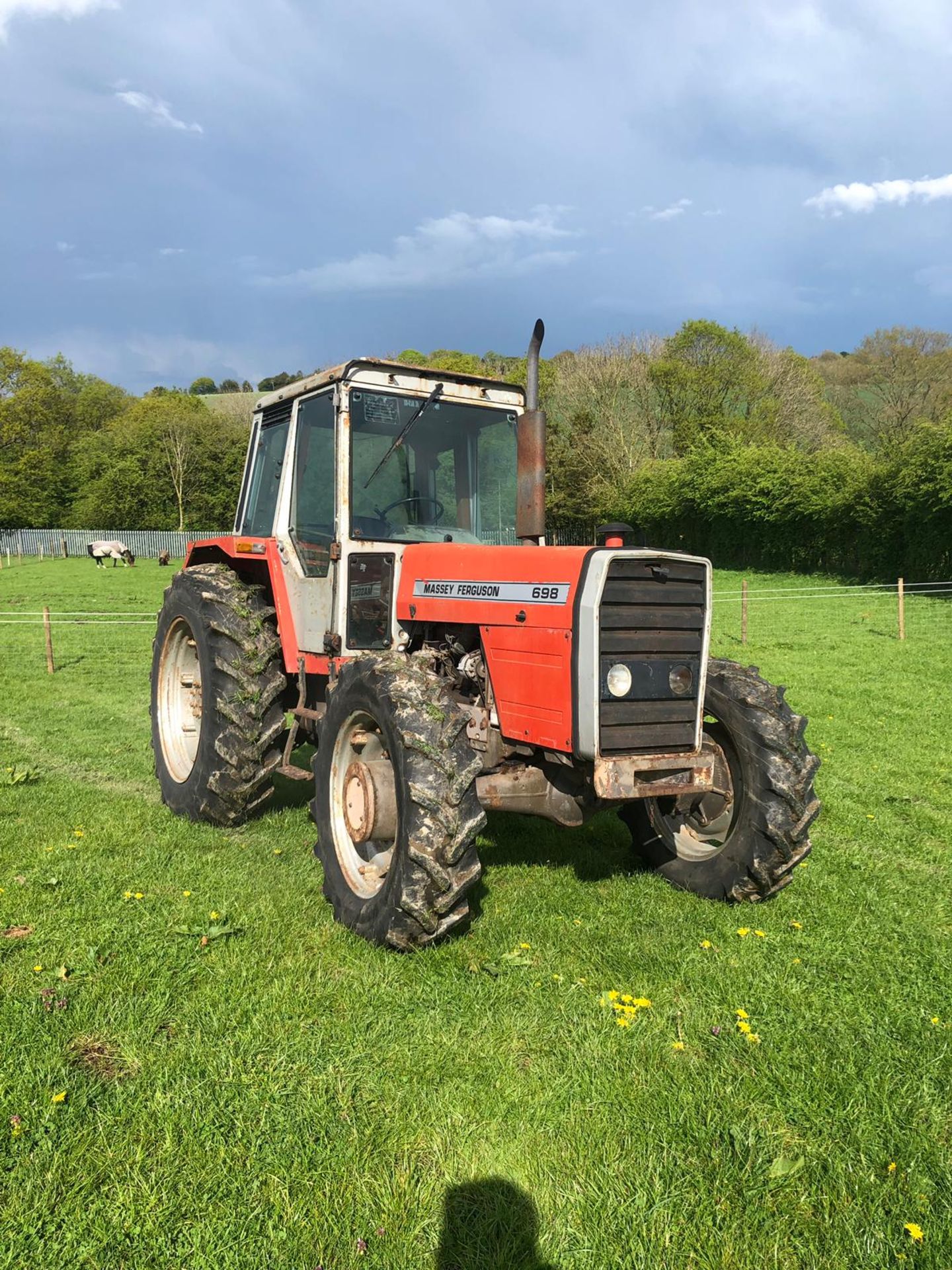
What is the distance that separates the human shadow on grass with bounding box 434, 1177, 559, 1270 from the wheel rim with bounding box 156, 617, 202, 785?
402 cm

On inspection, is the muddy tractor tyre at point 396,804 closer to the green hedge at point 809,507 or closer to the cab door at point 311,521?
the cab door at point 311,521

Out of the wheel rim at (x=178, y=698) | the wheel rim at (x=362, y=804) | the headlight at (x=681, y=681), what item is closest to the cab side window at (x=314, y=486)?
the wheel rim at (x=362, y=804)

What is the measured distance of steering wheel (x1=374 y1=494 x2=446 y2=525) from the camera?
4.67 m

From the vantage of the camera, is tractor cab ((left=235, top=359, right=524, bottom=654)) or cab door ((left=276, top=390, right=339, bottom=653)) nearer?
tractor cab ((left=235, top=359, right=524, bottom=654))

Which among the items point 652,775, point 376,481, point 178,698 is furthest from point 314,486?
point 652,775

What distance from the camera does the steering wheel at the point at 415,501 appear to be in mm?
4668

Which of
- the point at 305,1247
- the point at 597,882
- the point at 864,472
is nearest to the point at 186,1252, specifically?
the point at 305,1247

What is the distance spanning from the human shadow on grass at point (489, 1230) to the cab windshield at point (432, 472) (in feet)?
9.88

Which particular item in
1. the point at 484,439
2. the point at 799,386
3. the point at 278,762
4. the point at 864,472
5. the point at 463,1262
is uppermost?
the point at 799,386

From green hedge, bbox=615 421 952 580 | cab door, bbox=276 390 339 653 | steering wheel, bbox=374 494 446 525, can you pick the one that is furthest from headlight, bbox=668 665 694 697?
green hedge, bbox=615 421 952 580

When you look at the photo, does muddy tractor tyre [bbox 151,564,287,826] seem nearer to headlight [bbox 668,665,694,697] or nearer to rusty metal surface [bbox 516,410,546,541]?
rusty metal surface [bbox 516,410,546,541]

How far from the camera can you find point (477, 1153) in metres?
2.57

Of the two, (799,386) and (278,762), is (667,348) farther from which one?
(278,762)

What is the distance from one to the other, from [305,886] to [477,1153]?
210 centimetres
